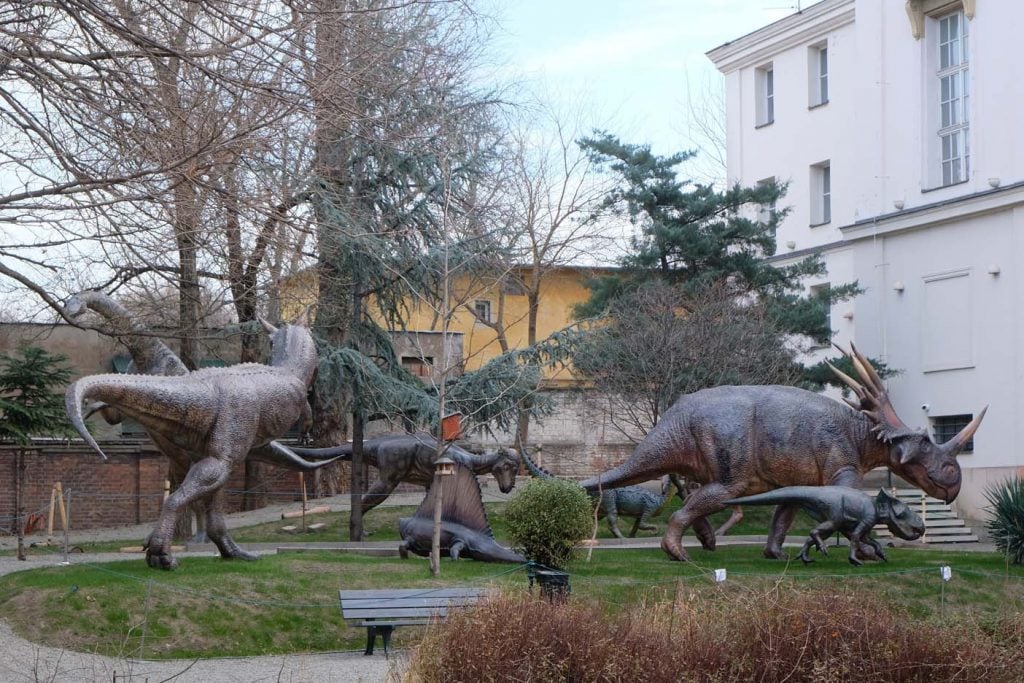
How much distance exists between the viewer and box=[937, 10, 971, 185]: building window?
32.8m

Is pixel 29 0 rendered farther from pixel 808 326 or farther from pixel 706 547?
pixel 808 326

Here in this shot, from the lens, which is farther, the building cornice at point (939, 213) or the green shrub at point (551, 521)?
the building cornice at point (939, 213)

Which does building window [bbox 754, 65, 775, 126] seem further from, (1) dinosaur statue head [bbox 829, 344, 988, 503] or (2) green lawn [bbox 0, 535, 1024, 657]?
(2) green lawn [bbox 0, 535, 1024, 657]

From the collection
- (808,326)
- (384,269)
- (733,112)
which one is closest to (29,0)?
(384,269)

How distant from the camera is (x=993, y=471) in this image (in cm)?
3080

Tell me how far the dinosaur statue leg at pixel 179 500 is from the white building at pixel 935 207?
19.2 metres

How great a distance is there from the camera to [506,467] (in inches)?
939

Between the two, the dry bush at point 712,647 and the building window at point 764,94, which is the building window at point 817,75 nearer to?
the building window at point 764,94

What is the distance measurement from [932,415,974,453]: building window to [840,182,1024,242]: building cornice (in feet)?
14.8

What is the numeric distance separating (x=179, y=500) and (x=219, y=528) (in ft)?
4.45

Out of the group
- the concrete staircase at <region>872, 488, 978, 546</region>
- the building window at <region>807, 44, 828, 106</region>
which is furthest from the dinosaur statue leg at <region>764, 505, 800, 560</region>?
the building window at <region>807, 44, 828, 106</region>

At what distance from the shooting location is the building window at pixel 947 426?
1283 inches

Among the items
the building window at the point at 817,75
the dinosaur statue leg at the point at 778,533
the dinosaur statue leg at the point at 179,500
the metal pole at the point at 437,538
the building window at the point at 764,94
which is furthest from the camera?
the building window at the point at 764,94

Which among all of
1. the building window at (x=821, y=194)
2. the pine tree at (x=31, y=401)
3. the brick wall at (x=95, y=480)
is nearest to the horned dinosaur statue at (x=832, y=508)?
the brick wall at (x=95, y=480)
